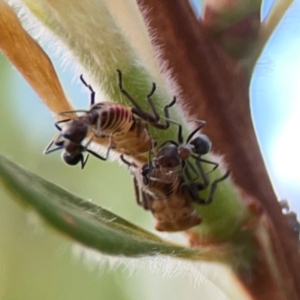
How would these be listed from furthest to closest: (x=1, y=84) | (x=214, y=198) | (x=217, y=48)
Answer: (x=1, y=84), (x=217, y=48), (x=214, y=198)

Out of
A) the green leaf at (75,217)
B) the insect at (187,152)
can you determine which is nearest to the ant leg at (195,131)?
the insect at (187,152)

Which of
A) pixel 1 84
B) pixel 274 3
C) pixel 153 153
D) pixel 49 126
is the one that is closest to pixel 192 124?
pixel 153 153

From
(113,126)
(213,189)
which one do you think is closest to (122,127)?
(113,126)

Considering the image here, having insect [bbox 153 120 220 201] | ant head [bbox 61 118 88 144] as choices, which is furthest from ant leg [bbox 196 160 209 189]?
ant head [bbox 61 118 88 144]

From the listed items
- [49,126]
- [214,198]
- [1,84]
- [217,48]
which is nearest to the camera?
[214,198]

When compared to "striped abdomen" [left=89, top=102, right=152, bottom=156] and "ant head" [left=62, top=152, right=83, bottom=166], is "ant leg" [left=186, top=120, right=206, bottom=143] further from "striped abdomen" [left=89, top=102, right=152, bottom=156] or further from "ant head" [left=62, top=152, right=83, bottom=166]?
"ant head" [left=62, top=152, right=83, bottom=166]

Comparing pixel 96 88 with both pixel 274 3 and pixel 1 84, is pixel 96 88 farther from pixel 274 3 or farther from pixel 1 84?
pixel 1 84

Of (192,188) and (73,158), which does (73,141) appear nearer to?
(73,158)
